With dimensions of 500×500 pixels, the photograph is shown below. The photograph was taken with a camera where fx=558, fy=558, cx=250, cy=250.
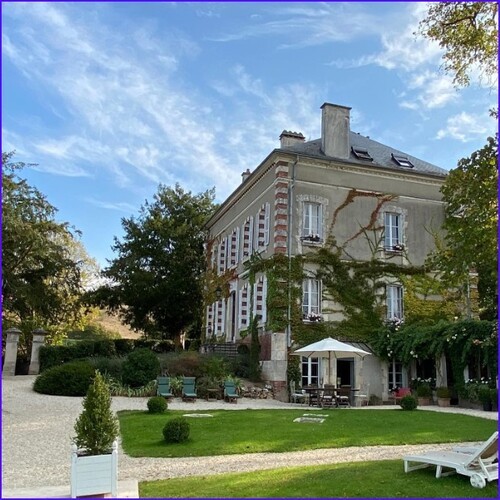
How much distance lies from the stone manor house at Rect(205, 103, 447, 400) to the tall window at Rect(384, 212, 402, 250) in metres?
0.04

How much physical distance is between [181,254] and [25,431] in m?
19.9

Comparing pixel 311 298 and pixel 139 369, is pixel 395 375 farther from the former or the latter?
pixel 139 369

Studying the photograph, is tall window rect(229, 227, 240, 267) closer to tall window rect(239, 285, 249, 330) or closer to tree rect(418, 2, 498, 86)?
tall window rect(239, 285, 249, 330)

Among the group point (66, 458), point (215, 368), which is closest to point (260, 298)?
point (215, 368)

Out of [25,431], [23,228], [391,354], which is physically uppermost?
[23,228]

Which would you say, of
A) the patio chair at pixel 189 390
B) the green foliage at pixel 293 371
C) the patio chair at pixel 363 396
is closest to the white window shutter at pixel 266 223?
the green foliage at pixel 293 371

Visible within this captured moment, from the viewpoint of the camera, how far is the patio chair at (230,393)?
1658 cm

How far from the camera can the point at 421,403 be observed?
1847 cm

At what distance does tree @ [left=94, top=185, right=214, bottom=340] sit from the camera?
29.4m

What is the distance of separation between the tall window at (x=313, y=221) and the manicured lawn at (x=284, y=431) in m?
→ 8.64

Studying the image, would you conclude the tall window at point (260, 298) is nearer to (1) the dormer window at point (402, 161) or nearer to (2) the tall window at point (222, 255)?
(2) the tall window at point (222, 255)

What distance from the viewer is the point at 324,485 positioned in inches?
246

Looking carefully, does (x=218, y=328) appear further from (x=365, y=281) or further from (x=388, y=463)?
(x=388, y=463)

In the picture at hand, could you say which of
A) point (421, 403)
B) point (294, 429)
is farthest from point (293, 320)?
point (294, 429)
